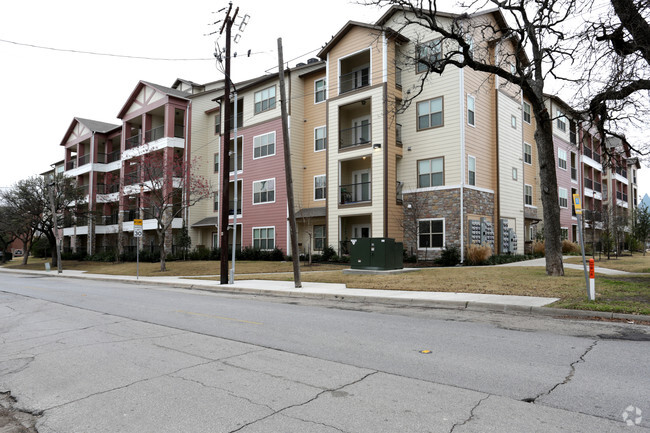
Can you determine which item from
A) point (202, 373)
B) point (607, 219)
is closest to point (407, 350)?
point (202, 373)

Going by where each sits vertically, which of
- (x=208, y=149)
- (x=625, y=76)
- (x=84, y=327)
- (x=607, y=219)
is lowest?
(x=84, y=327)

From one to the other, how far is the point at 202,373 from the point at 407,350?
296 cm

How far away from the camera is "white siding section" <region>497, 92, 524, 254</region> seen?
2820 cm

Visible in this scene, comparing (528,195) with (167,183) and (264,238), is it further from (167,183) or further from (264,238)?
(167,183)

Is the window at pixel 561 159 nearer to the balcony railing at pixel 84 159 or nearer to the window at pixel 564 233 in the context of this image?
the window at pixel 564 233

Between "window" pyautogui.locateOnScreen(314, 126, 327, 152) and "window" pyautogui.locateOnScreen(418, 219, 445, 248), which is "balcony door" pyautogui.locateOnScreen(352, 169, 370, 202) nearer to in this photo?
"window" pyautogui.locateOnScreen(314, 126, 327, 152)

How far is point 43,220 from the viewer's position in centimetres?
4206

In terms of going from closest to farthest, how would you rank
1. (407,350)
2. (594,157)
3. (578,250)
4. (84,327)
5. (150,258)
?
(407,350), (84,327), (578,250), (150,258), (594,157)

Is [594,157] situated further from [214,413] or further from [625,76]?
[214,413]

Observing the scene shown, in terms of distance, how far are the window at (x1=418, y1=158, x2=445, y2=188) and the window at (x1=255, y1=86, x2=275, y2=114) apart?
1281 cm

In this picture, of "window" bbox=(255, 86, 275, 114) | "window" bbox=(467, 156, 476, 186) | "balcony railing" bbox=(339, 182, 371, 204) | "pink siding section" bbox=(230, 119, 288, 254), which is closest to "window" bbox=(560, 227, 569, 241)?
"window" bbox=(467, 156, 476, 186)

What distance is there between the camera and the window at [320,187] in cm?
3048

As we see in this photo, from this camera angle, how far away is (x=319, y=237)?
101ft

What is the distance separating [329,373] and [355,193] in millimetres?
24496
